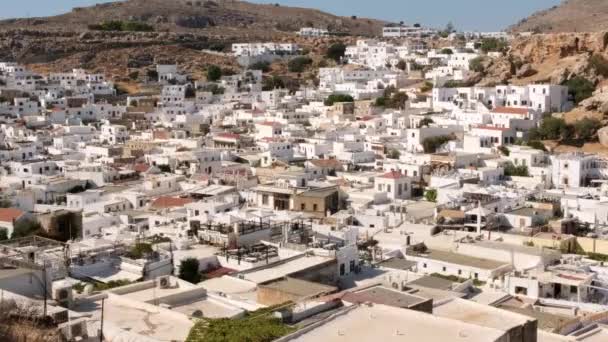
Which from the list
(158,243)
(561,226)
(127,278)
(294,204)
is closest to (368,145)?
(294,204)

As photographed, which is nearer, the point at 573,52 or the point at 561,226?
the point at 561,226

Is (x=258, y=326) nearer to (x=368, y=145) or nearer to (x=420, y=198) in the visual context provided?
(x=420, y=198)

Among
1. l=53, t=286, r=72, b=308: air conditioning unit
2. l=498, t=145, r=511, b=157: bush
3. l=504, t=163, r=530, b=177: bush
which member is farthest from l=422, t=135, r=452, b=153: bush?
l=53, t=286, r=72, b=308: air conditioning unit

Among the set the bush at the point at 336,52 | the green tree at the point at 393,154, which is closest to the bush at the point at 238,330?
the green tree at the point at 393,154

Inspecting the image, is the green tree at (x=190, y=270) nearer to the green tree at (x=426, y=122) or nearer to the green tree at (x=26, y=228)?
the green tree at (x=26, y=228)

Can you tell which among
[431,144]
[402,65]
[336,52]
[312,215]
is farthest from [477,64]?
[312,215]

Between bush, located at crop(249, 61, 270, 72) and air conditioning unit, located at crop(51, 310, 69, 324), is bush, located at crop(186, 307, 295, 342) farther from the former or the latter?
bush, located at crop(249, 61, 270, 72)
